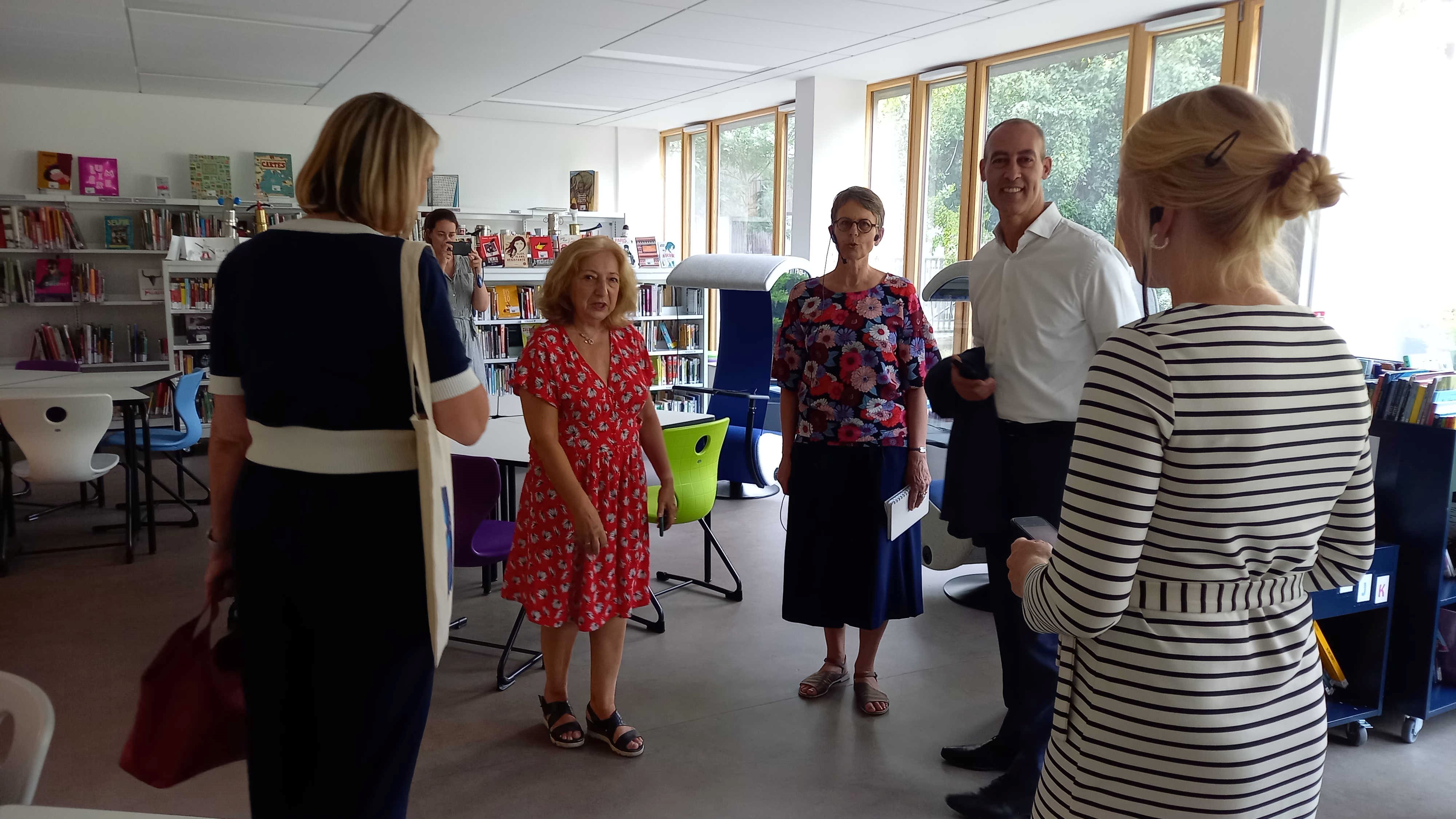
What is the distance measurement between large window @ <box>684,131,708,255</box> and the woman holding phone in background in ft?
17.0

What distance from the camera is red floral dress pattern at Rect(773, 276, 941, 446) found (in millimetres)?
2926

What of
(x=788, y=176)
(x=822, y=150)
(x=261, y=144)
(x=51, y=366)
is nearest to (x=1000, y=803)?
(x=51, y=366)

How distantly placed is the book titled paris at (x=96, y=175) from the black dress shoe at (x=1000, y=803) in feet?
29.7

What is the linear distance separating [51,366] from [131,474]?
4.68 feet

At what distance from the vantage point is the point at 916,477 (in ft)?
9.78

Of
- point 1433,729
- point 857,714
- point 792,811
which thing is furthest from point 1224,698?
point 1433,729

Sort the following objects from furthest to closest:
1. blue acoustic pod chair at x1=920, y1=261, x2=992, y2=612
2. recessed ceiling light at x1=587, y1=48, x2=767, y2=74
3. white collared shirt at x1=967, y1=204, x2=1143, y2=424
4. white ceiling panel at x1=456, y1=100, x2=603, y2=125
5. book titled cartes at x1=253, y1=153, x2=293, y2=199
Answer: white ceiling panel at x1=456, y1=100, x2=603, y2=125
book titled cartes at x1=253, y1=153, x2=293, y2=199
recessed ceiling light at x1=587, y1=48, x2=767, y2=74
blue acoustic pod chair at x1=920, y1=261, x2=992, y2=612
white collared shirt at x1=967, y1=204, x2=1143, y2=424

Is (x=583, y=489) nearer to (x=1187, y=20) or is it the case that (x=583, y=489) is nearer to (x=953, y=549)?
(x=953, y=549)

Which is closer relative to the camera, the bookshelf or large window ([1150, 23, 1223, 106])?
large window ([1150, 23, 1223, 106])

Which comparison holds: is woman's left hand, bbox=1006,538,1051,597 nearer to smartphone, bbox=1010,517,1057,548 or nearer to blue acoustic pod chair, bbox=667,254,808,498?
smartphone, bbox=1010,517,1057,548

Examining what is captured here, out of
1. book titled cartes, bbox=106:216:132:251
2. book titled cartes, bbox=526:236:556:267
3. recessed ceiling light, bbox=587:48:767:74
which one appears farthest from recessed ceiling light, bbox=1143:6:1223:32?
→ book titled cartes, bbox=106:216:132:251

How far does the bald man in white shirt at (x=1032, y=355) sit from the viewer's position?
2426mm

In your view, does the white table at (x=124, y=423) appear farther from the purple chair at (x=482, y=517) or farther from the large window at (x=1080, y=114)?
the large window at (x=1080, y=114)

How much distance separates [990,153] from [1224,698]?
5.87 feet
